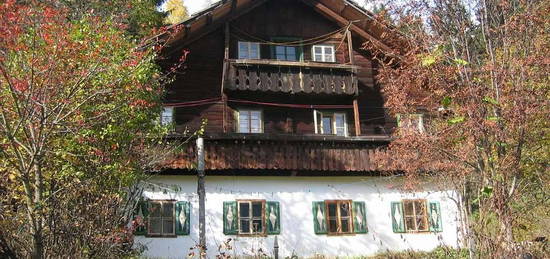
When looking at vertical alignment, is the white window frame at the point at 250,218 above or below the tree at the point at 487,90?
below

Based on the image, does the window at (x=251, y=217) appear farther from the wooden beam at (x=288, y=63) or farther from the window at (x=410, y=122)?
the window at (x=410, y=122)

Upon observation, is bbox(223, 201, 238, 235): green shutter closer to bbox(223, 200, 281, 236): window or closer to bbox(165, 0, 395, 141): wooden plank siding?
bbox(223, 200, 281, 236): window

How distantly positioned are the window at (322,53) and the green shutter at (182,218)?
821cm

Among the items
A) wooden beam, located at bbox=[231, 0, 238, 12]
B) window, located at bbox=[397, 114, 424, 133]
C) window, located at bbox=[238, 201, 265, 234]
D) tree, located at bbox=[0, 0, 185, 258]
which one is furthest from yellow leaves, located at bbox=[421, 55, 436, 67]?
wooden beam, located at bbox=[231, 0, 238, 12]

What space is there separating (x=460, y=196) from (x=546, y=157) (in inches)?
202

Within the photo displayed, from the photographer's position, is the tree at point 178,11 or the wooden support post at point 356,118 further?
the tree at point 178,11

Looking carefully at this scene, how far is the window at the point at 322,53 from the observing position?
20.8 metres

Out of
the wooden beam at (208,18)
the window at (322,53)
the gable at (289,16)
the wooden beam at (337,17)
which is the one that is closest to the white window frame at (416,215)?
the gable at (289,16)

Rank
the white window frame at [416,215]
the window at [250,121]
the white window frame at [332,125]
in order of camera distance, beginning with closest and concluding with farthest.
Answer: the white window frame at [416,215]
the window at [250,121]
the white window frame at [332,125]

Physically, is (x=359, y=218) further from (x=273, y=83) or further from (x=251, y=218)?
(x=273, y=83)

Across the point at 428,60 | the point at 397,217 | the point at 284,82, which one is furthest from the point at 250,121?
the point at 428,60

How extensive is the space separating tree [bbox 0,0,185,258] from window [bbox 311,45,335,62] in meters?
10.2

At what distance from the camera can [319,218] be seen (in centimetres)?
1680

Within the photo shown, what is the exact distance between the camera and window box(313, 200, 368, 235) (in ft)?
55.1
